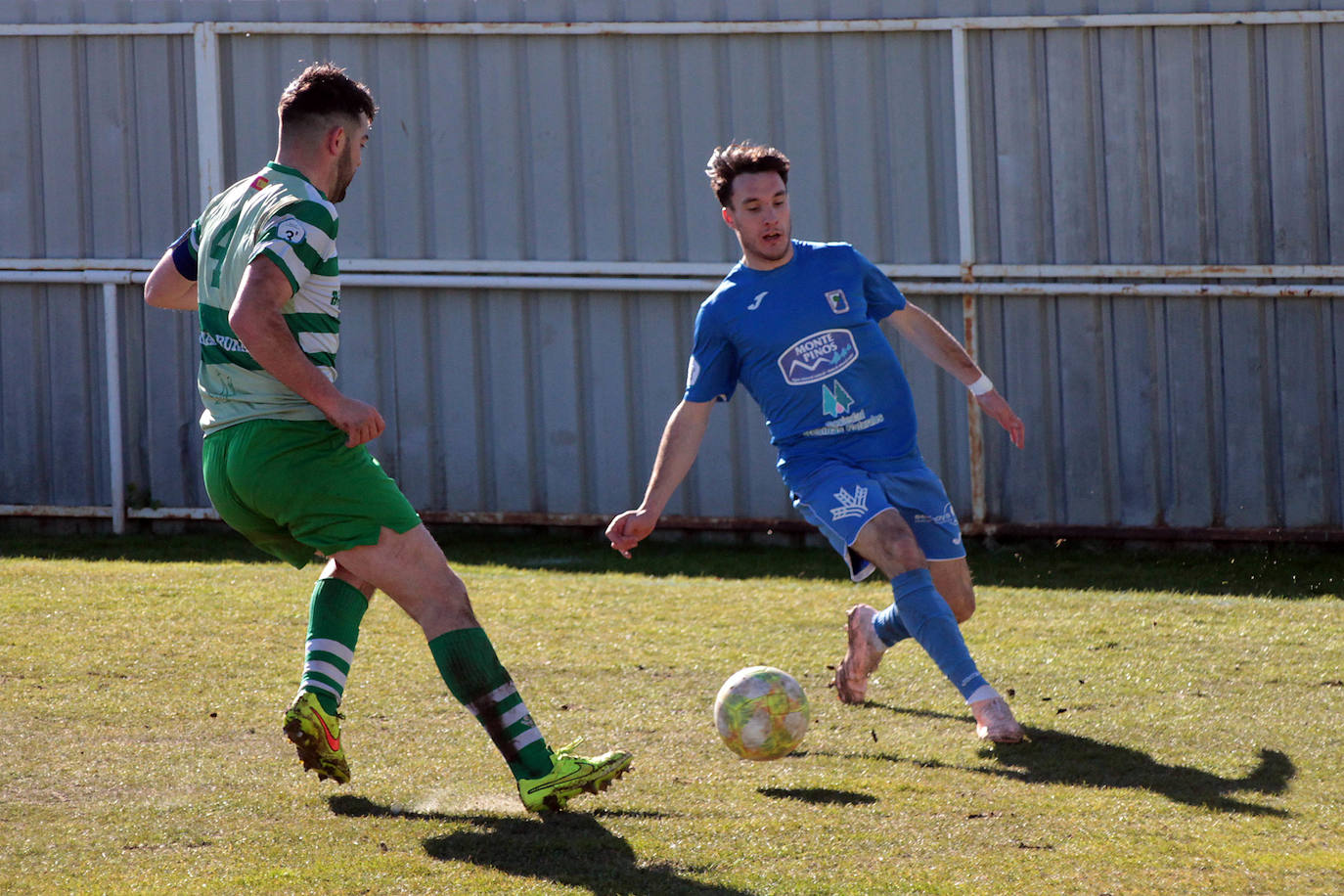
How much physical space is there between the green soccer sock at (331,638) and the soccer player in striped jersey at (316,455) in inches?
2.6

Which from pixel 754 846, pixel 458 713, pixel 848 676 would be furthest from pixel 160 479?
pixel 754 846

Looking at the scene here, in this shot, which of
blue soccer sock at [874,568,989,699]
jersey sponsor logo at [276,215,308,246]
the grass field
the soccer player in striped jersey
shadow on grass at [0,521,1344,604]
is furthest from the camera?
shadow on grass at [0,521,1344,604]

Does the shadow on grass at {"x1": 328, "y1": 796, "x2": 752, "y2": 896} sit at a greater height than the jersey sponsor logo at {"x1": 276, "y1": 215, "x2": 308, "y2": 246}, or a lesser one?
lesser

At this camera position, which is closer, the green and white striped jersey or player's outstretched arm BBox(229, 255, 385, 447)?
player's outstretched arm BBox(229, 255, 385, 447)

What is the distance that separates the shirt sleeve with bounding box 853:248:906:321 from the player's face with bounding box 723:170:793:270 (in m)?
0.31

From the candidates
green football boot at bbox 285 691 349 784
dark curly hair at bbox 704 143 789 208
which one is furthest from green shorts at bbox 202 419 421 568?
dark curly hair at bbox 704 143 789 208

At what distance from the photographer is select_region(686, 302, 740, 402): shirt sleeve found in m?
5.53

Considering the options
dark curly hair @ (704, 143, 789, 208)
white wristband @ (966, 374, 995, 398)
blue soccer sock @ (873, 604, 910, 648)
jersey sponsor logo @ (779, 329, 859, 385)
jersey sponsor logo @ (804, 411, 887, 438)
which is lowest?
blue soccer sock @ (873, 604, 910, 648)

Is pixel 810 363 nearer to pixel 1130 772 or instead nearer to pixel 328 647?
pixel 1130 772

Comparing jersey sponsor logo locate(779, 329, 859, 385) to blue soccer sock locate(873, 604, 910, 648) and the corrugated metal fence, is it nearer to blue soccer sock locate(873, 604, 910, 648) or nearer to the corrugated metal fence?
blue soccer sock locate(873, 604, 910, 648)

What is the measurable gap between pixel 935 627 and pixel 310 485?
6.89 ft

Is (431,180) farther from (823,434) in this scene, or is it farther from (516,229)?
(823,434)

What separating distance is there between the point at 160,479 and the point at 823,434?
19.9 feet

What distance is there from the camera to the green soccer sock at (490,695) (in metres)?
4.30
